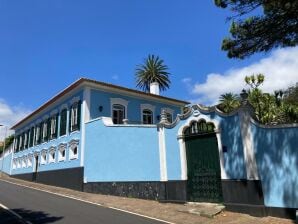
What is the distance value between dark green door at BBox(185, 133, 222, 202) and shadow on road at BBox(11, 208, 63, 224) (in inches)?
236

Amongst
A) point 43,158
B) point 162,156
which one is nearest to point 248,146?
point 162,156

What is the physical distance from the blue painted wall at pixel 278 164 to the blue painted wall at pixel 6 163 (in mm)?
37959

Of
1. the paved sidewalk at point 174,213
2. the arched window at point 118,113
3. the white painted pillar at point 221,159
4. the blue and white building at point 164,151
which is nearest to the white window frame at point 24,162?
the blue and white building at point 164,151

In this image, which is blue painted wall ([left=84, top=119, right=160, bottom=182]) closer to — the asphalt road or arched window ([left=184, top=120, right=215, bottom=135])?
arched window ([left=184, top=120, right=215, bottom=135])

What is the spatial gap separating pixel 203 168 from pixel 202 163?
0.22 metres

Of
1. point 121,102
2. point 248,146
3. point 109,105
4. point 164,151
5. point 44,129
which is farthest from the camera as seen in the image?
point 44,129

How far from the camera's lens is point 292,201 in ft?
34.3

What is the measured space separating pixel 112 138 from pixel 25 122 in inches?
828

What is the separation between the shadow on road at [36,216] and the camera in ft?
33.4

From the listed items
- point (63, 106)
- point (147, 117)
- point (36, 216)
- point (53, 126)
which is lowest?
point (36, 216)

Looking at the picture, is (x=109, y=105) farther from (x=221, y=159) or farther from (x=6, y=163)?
(x=6, y=163)

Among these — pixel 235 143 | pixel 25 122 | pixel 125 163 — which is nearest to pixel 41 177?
pixel 25 122

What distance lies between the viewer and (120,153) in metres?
18.3

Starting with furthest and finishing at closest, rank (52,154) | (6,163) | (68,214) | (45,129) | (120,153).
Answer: (6,163)
(45,129)
(52,154)
(120,153)
(68,214)
